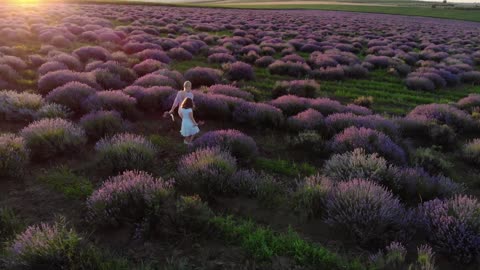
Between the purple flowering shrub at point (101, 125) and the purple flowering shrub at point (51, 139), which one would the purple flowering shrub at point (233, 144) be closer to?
the purple flowering shrub at point (101, 125)

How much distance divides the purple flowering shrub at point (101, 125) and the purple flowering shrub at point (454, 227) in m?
5.78

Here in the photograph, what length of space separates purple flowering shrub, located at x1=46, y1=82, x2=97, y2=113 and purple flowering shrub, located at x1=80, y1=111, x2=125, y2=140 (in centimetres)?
Answer: 140

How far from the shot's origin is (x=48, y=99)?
27.7 ft

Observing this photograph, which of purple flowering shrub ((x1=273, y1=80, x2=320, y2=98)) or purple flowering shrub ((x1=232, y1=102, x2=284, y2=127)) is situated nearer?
purple flowering shrub ((x1=232, y1=102, x2=284, y2=127))

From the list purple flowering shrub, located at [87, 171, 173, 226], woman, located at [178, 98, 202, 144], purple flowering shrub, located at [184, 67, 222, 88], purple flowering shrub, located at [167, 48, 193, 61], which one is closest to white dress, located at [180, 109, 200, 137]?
woman, located at [178, 98, 202, 144]

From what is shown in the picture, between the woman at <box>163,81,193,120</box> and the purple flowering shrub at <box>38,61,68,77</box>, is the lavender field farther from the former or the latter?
the woman at <box>163,81,193,120</box>

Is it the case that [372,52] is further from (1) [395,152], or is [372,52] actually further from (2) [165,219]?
(2) [165,219]

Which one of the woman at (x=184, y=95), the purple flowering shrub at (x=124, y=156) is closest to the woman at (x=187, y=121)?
the woman at (x=184, y=95)

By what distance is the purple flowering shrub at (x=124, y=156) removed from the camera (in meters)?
5.66

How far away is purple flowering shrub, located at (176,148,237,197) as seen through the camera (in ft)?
16.8

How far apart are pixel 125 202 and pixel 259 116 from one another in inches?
185

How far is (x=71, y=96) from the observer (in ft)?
27.9

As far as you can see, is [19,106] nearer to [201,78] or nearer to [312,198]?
[201,78]

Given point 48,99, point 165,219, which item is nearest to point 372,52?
point 48,99
